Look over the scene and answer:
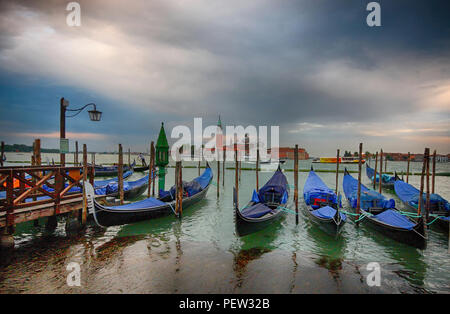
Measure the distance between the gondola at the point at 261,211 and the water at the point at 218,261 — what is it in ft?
1.25

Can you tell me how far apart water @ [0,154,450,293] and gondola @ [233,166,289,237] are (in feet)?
1.25

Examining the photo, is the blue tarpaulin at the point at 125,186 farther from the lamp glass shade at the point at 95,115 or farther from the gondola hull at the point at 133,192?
the lamp glass shade at the point at 95,115

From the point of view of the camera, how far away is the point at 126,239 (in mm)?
6312

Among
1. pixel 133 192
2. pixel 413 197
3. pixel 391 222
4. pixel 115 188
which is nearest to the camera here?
pixel 391 222

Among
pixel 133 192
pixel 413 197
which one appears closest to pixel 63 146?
pixel 133 192

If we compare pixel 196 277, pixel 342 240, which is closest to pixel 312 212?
pixel 342 240

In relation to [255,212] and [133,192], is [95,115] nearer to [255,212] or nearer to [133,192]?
[255,212]

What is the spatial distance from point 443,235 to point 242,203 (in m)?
7.87

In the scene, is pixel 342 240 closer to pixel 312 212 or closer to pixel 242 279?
pixel 312 212

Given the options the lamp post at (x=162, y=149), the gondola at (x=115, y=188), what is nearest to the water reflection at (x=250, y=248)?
the lamp post at (x=162, y=149)

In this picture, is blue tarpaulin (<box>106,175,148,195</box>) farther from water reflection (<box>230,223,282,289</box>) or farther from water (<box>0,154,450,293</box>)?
water reflection (<box>230,223,282,289</box>)

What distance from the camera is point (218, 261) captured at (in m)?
5.11

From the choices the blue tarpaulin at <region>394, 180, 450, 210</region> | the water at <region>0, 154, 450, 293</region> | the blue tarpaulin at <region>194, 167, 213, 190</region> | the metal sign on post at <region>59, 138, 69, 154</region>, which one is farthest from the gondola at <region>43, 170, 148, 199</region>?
the blue tarpaulin at <region>394, 180, 450, 210</region>

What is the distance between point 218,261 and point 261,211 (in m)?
2.66
